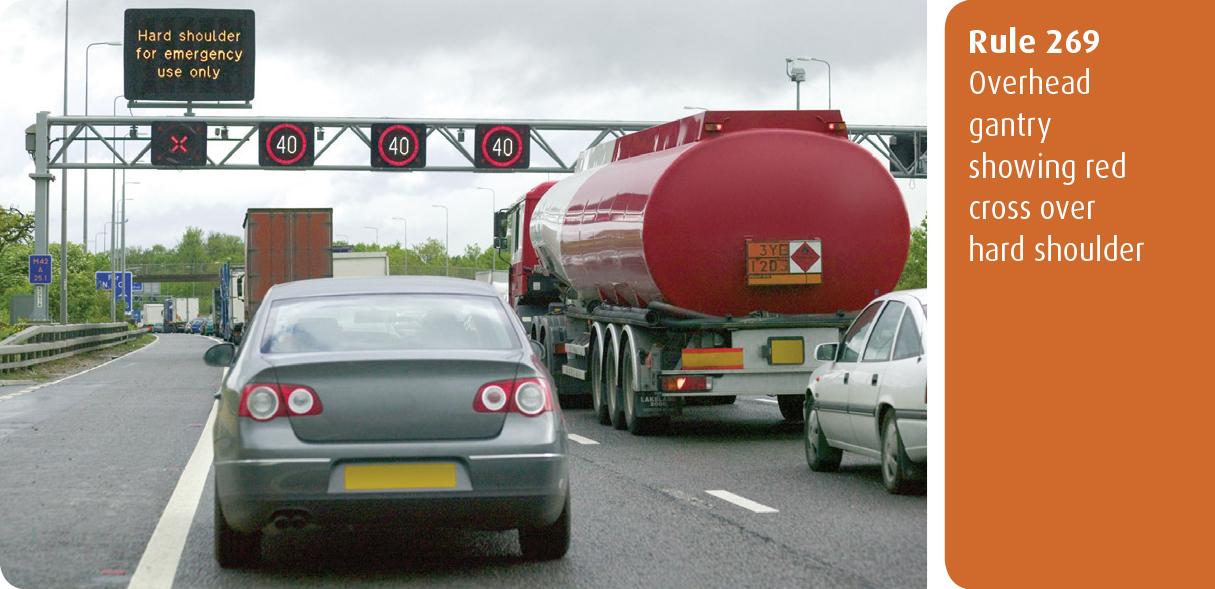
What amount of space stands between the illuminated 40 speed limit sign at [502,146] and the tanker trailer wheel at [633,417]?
23.5 m

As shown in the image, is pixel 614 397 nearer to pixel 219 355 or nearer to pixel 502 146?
pixel 219 355

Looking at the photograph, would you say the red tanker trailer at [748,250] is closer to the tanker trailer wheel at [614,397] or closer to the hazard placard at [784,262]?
the hazard placard at [784,262]

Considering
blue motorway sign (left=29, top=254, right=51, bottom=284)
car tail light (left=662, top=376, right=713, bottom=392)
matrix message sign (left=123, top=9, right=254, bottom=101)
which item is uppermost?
matrix message sign (left=123, top=9, right=254, bottom=101)

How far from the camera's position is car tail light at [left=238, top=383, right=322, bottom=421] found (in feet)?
25.5

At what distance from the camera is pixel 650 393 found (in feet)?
54.0

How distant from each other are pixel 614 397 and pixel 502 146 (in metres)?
23.5

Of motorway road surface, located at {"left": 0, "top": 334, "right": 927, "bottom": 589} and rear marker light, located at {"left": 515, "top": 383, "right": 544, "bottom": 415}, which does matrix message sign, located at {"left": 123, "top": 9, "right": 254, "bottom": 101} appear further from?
rear marker light, located at {"left": 515, "top": 383, "right": 544, "bottom": 415}

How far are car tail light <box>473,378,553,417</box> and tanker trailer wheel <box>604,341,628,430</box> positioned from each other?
9.33m

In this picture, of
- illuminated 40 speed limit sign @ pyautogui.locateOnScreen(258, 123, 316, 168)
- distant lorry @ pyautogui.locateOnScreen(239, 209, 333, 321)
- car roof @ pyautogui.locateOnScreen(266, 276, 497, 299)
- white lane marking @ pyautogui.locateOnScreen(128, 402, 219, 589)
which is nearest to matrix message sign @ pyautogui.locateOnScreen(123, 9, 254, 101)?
distant lorry @ pyautogui.locateOnScreen(239, 209, 333, 321)

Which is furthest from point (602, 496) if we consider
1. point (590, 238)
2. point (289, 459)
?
point (590, 238)

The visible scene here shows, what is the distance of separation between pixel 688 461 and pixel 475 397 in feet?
20.7

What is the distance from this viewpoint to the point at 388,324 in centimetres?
843
